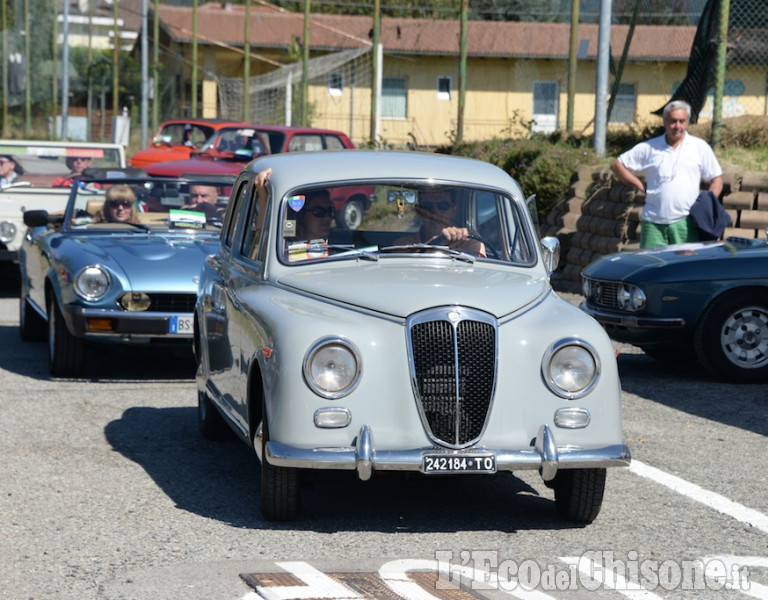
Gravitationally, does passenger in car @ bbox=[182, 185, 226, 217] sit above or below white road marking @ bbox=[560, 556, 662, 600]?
above

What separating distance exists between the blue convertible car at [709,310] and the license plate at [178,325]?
318 cm

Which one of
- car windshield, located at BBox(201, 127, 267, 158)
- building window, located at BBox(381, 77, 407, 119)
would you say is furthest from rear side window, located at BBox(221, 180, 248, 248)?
building window, located at BBox(381, 77, 407, 119)

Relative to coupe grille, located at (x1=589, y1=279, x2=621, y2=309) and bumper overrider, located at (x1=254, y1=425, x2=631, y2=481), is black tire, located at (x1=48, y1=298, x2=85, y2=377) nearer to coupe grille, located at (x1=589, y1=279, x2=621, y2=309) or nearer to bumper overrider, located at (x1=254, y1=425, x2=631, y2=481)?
coupe grille, located at (x1=589, y1=279, x2=621, y2=309)

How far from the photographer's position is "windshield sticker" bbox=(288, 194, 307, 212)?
7.01 metres

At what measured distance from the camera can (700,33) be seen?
17422 millimetres

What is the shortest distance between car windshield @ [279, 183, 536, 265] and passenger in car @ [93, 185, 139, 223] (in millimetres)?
4555

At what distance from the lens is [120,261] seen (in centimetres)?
1001

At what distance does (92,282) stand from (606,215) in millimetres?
8528

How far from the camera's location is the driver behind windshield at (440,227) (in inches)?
276

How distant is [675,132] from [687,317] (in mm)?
1904

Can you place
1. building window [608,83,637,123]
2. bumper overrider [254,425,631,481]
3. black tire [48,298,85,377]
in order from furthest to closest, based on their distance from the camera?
1. building window [608,83,637,123]
2. black tire [48,298,85,377]
3. bumper overrider [254,425,631,481]

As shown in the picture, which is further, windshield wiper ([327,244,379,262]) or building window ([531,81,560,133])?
building window ([531,81,560,133])

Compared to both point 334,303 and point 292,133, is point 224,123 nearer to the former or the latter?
point 292,133

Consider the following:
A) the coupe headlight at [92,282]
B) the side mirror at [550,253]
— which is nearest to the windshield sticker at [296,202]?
the side mirror at [550,253]
